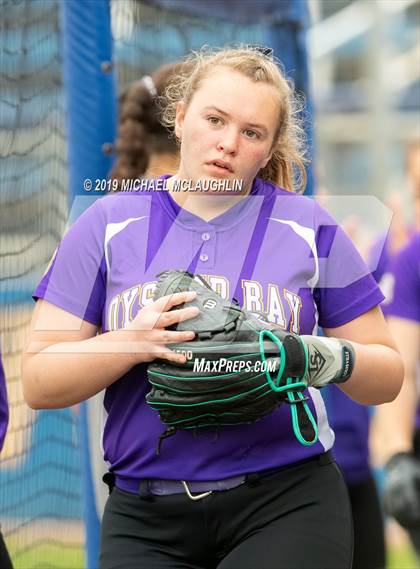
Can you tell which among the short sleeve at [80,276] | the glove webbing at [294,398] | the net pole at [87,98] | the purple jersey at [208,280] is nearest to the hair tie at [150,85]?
the net pole at [87,98]

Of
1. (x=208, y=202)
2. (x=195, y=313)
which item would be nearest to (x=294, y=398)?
(x=195, y=313)

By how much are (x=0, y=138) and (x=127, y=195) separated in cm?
98

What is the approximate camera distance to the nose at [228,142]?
2.21 metres

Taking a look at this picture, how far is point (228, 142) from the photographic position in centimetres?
221

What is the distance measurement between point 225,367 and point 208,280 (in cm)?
25

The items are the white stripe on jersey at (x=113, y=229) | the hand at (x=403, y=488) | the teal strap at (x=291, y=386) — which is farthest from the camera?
the hand at (x=403, y=488)

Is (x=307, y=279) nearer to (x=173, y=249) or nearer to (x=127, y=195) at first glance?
(x=173, y=249)

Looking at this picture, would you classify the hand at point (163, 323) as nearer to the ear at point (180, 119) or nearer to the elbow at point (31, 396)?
the elbow at point (31, 396)

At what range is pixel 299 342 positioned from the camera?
2057mm

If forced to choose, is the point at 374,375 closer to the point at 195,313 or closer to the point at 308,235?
the point at 308,235

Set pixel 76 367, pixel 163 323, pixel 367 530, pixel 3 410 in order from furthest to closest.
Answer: pixel 367 530 < pixel 3 410 < pixel 76 367 < pixel 163 323

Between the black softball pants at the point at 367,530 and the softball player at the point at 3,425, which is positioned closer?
the softball player at the point at 3,425

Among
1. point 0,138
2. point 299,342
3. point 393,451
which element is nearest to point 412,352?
point 393,451

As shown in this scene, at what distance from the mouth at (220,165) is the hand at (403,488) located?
1789 millimetres
